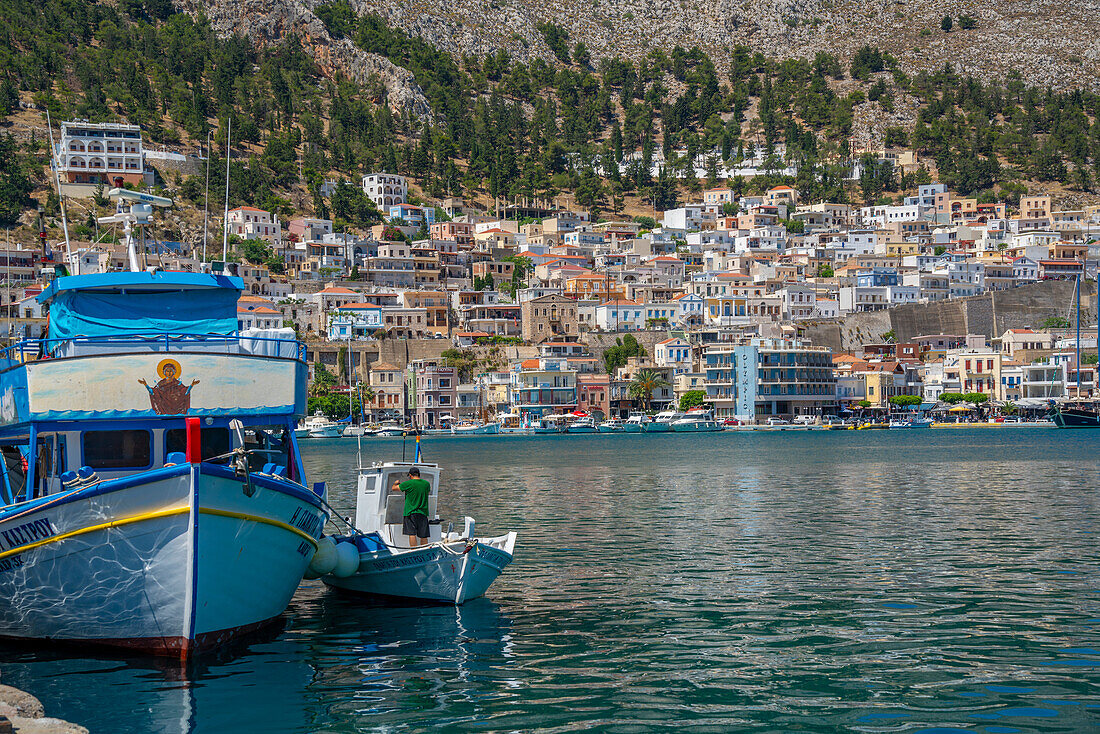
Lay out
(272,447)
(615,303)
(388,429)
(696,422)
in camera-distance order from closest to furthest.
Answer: (272,447), (388,429), (696,422), (615,303)

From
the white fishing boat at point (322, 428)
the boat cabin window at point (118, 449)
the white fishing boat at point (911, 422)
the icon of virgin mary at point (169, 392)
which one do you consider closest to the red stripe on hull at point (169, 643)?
the boat cabin window at point (118, 449)

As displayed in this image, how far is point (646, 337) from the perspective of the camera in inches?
5157

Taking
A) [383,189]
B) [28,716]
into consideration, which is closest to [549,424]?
[383,189]

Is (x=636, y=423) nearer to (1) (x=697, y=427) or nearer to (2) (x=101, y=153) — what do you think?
(1) (x=697, y=427)

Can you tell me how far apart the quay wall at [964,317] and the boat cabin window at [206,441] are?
122m

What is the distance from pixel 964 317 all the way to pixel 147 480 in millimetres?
132576

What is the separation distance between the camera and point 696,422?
114188mm

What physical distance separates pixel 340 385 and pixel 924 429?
58307mm

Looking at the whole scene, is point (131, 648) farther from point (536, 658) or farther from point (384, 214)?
point (384, 214)

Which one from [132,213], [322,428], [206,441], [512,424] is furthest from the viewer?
[512,424]

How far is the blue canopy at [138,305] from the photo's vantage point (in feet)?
55.8

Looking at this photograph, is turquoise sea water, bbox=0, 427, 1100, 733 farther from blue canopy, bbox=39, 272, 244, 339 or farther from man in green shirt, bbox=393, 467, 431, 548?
blue canopy, bbox=39, 272, 244, 339

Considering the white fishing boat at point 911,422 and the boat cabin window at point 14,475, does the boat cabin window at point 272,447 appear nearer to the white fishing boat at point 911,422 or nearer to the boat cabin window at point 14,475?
the boat cabin window at point 14,475

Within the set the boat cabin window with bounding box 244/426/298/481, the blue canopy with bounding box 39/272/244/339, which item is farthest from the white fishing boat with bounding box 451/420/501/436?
→ the blue canopy with bounding box 39/272/244/339
